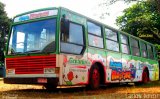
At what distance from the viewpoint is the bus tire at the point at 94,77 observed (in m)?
12.1

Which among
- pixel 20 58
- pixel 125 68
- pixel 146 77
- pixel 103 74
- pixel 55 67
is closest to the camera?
pixel 55 67

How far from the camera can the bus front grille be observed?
1018 centimetres

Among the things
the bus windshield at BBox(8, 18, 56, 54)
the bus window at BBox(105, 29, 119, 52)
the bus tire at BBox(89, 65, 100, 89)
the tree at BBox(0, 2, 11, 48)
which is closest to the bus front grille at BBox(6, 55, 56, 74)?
the bus windshield at BBox(8, 18, 56, 54)

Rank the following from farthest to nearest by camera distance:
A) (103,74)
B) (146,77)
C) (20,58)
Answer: (146,77), (103,74), (20,58)

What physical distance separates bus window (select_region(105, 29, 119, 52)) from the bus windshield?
13.2 feet

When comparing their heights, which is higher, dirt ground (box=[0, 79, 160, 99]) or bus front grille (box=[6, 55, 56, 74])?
bus front grille (box=[6, 55, 56, 74])

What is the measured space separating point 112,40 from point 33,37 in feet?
16.0

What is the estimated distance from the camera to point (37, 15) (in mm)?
11039

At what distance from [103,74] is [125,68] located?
3.06 m

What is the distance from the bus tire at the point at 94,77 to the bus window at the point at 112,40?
166 centimetres

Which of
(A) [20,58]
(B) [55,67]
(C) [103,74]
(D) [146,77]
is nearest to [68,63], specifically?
(B) [55,67]

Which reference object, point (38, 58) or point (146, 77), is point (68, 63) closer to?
point (38, 58)

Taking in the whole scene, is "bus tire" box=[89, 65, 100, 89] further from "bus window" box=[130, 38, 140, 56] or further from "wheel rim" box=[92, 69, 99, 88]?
"bus window" box=[130, 38, 140, 56]

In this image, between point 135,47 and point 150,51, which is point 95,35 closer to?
point 135,47
